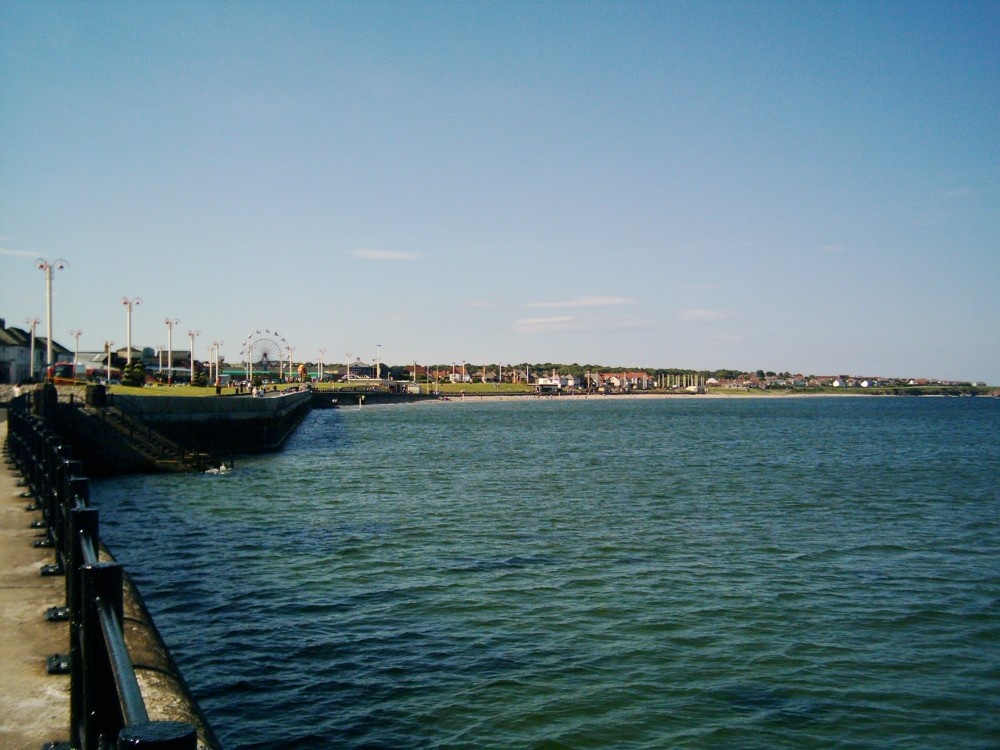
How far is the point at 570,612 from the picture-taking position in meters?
16.8

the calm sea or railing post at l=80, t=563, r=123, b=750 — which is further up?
railing post at l=80, t=563, r=123, b=750

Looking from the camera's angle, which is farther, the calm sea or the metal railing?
the calm sea

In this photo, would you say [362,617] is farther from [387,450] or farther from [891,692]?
[387,450]

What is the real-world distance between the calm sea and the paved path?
2.79 m

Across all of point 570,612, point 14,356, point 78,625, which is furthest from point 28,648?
point 14,356

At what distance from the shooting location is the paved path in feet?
22.2

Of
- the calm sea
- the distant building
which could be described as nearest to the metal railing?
the calm sea

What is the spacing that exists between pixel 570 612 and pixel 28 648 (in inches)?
410

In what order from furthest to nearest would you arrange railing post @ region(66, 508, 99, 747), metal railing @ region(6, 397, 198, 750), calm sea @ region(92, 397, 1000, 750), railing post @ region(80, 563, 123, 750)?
calm sea @ region(92, 397, 1000, 750) → railing post @ region(66, 508, 99, 747) → railing post @ region(80, 563, 123, 750) → metal railing @ region(6, 397, 198, 750)

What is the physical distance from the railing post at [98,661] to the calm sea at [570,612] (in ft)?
→ 20.5

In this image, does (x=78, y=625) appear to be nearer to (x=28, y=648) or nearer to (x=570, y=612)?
(x=28, y=648)

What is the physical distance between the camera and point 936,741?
11.7 m

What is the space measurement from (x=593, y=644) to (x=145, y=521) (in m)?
16.6

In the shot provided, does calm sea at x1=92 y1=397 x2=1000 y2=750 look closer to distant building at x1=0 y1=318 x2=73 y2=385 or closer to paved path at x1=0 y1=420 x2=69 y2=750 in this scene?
paved path at x1=0 y1=420 x2=69 y2=750
